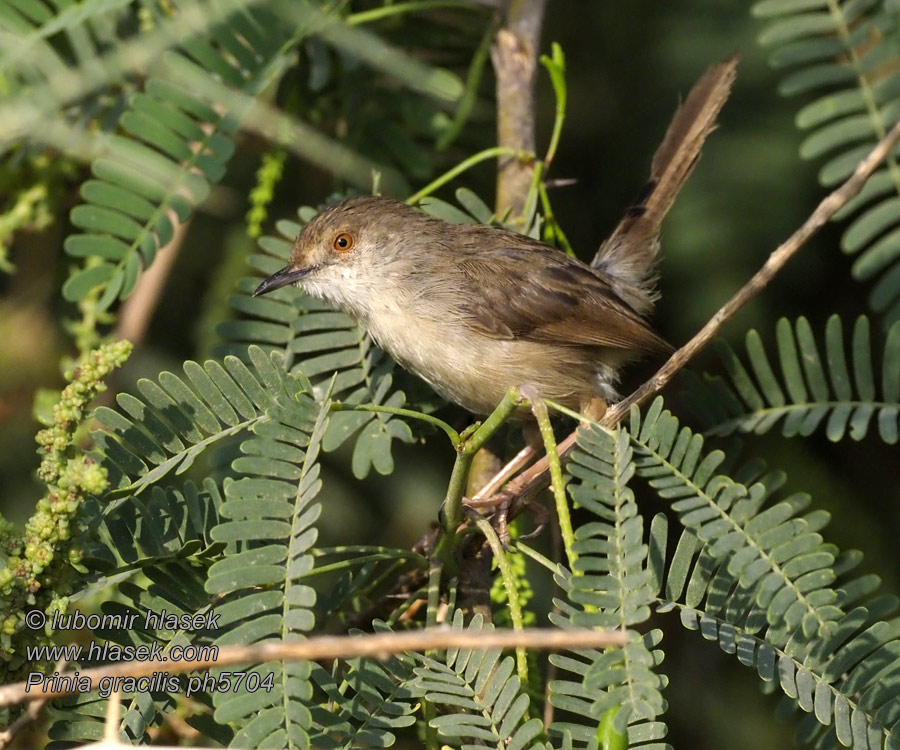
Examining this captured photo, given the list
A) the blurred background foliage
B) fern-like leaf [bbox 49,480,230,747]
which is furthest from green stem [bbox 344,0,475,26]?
fern-like leaf [bbox 49,480,230,747]

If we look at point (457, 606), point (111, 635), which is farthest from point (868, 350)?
point (111, 635)

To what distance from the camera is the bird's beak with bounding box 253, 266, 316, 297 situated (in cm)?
320

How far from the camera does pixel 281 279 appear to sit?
3254 mm

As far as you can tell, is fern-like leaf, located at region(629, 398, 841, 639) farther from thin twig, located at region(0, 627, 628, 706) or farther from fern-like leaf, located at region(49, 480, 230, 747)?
fern-like leaf, located at region(49, 480, 230, 747)

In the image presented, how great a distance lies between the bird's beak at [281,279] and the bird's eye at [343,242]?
230 millimetres

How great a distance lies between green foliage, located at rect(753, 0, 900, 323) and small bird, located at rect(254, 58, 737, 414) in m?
0.59

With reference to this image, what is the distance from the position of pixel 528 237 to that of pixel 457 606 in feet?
4.91

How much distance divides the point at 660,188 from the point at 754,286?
1.75 meters

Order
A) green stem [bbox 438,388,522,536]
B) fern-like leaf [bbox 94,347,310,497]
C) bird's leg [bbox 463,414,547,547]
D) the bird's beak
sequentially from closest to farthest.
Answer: green stem [bbox 438,388,522,536] < fern-like leaf [bbox 94,347,310,497] < bird's leg [bbox 463,414,547,547] < the bird's beak

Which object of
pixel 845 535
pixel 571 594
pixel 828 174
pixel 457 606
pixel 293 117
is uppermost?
pixel 293 117

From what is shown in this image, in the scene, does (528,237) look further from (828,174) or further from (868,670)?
(868,670)

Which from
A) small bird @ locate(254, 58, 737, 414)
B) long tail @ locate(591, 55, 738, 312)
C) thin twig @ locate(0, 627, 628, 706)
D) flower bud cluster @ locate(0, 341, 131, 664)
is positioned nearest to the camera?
thin twig @ locate(0, 627, 628, 706)

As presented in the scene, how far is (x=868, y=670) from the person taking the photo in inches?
80.4

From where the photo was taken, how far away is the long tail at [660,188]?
149 inches
